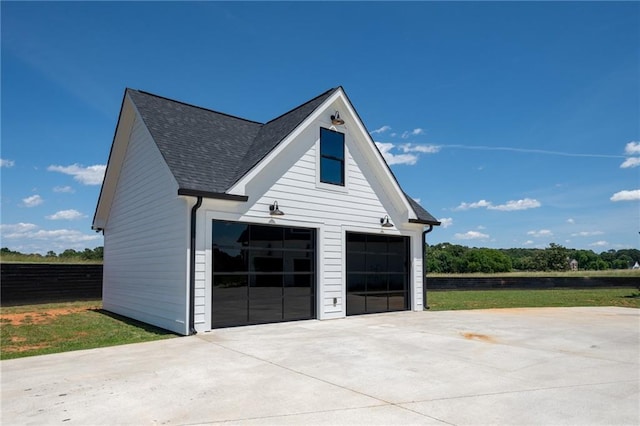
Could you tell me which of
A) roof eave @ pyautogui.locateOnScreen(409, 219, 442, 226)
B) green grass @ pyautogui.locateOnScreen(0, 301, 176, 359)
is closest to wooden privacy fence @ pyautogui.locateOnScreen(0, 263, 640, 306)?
green grass @ pyautogui.locateOnScreen(0, 301, 176, 359)

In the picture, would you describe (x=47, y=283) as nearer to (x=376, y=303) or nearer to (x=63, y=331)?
(x=63, y=331)

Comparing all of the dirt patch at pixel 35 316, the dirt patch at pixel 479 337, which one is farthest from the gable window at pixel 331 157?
the dirt patch at pixel 35 316

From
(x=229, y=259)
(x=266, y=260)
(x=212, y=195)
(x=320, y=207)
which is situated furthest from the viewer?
(x=320, y=207)

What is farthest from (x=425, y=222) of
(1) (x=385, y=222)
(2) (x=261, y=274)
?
(2) (x=261, y=274)

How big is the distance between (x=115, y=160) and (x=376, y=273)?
33.1ft

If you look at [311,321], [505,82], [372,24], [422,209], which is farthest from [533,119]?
[311,321]

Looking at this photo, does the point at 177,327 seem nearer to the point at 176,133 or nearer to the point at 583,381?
the point at 176,133

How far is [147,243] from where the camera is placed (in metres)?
12.4

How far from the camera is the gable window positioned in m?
13.0

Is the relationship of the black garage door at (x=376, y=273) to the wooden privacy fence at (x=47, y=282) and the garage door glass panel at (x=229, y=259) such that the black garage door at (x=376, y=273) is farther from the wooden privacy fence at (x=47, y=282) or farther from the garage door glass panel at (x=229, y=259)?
the wooden privacy fence at (x=47, y=282)

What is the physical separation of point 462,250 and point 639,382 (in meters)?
89.1

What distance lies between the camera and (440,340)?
8.87 m

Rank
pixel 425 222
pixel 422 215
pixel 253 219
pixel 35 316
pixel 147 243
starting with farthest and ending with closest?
pixel 422 215 → pixel 425 222 → pixel 35 316 → pixel 147 243 → pixel 253 219

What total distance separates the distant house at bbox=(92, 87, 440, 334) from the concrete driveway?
1.73 m
